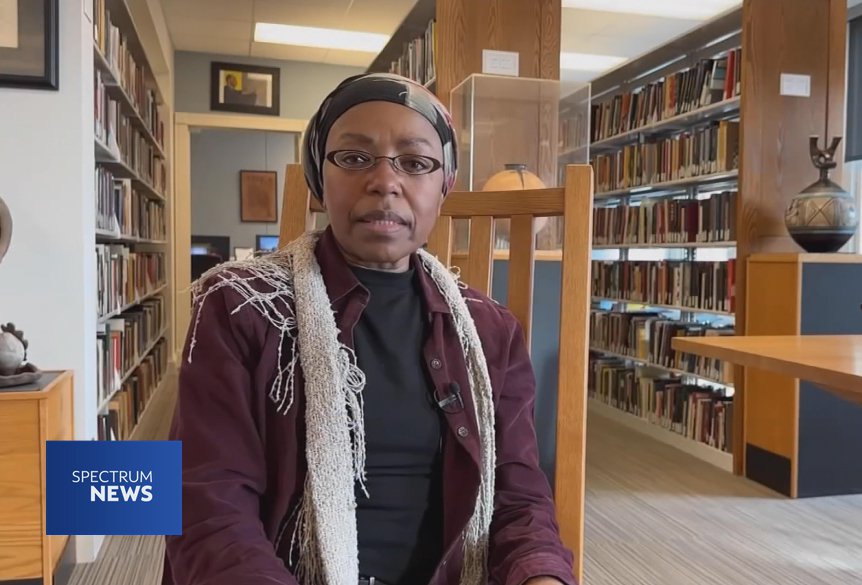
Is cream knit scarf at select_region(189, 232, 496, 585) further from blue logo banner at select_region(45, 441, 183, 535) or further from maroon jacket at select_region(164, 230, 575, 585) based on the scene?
blue logo banner at select_region(45, 441, 183, 535)

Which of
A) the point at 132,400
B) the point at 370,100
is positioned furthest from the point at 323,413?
the point at 132,400

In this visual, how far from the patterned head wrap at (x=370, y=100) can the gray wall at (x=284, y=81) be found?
532 centimetres

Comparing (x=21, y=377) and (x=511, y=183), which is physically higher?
(x=511, y=183)

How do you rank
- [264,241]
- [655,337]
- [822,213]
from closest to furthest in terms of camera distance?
1. [822,213]
2. [655,337]
3. [264,241]

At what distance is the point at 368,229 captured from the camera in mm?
903

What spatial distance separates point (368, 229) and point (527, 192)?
34 centimetres

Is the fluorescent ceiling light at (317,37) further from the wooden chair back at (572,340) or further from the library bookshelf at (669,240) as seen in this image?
the wooden chair back at (572,340)

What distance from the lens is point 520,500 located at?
37.8 inches

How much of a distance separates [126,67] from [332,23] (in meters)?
2.07

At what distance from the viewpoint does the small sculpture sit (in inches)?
69.9

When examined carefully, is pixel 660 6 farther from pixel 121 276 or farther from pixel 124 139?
pixel 121 276

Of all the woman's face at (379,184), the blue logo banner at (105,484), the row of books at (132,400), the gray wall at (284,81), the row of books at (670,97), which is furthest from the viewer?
the gray wall at (284,81)

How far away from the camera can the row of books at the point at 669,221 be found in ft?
11.8

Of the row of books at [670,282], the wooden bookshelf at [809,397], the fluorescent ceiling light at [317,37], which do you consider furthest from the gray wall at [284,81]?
the wooden bookshelf at [809,397]
